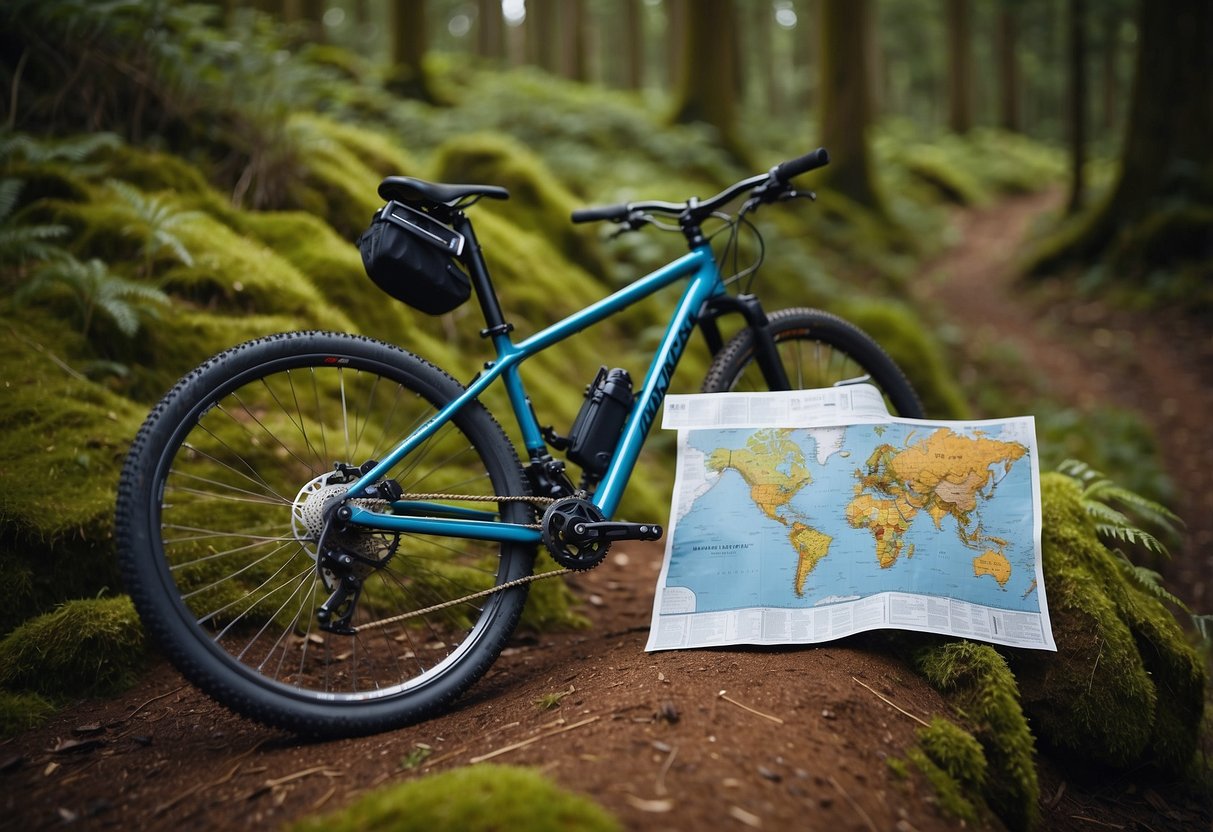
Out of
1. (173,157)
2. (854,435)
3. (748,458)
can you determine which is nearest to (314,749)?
(748,458)

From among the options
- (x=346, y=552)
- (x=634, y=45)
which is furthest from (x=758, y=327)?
(x=634, y=45)

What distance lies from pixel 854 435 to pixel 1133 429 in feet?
16.5

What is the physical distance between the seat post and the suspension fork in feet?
2.93

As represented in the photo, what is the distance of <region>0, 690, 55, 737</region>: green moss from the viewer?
2303mm

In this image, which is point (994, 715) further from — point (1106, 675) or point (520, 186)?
point (520, 186)

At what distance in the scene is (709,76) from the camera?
11625 millimetres

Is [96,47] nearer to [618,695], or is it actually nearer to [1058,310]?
[618,695]

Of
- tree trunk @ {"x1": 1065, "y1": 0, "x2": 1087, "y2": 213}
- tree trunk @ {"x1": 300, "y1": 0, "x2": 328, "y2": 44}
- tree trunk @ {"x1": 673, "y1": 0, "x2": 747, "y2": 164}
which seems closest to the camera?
tree trunk @ {"x1": 673, "y1": 0, "x2": 747, "y2": 164}

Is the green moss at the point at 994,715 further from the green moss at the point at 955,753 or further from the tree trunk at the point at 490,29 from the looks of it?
the tree trunk at the point at 490,29

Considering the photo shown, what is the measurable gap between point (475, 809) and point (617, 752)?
1.34 ft

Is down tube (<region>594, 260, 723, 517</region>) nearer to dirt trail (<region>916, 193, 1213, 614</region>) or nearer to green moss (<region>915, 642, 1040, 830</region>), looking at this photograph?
green moss (<region>915, 642, 1040, 830</region>)

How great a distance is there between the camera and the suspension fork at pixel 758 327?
3146 mm

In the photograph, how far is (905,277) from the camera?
38.0 ft

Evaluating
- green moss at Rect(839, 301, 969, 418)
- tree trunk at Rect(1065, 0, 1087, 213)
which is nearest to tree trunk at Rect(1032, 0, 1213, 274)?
tree trunk at Rect(1065, 0, 1087, 213)
